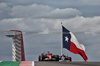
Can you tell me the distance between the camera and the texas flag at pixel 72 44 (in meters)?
38.8

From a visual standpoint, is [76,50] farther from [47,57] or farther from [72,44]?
[47,57]

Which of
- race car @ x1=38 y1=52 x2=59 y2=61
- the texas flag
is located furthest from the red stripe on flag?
race car @ x1=38 y1=52 x2=59 y2=61

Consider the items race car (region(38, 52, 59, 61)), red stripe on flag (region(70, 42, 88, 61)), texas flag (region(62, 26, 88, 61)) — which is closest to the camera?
red stripe on flag (region(70, 42, 88, 61))

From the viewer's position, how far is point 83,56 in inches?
1506

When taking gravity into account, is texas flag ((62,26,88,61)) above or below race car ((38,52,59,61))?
above

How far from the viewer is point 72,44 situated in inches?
1570

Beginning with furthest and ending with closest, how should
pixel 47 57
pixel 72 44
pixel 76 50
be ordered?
pixel 47 57, pixel 72 44, pixel 76 50

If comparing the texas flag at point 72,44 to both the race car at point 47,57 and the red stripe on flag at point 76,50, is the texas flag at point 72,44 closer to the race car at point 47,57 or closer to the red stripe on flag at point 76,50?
the red stripe on flag at point 76,50

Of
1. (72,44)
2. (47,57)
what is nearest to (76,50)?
(72,44)

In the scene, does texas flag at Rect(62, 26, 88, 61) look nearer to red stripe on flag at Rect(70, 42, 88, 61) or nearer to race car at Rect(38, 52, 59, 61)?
red stripe on flag at Rect(70, 42, 88, 61)

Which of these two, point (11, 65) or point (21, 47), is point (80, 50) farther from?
point (21, 47)

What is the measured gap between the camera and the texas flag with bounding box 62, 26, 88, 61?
38750 millimetres

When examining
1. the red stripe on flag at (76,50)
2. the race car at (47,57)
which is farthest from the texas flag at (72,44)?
the race car at (47,57)

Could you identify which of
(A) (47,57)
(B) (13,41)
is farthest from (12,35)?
(A) (47,57)
